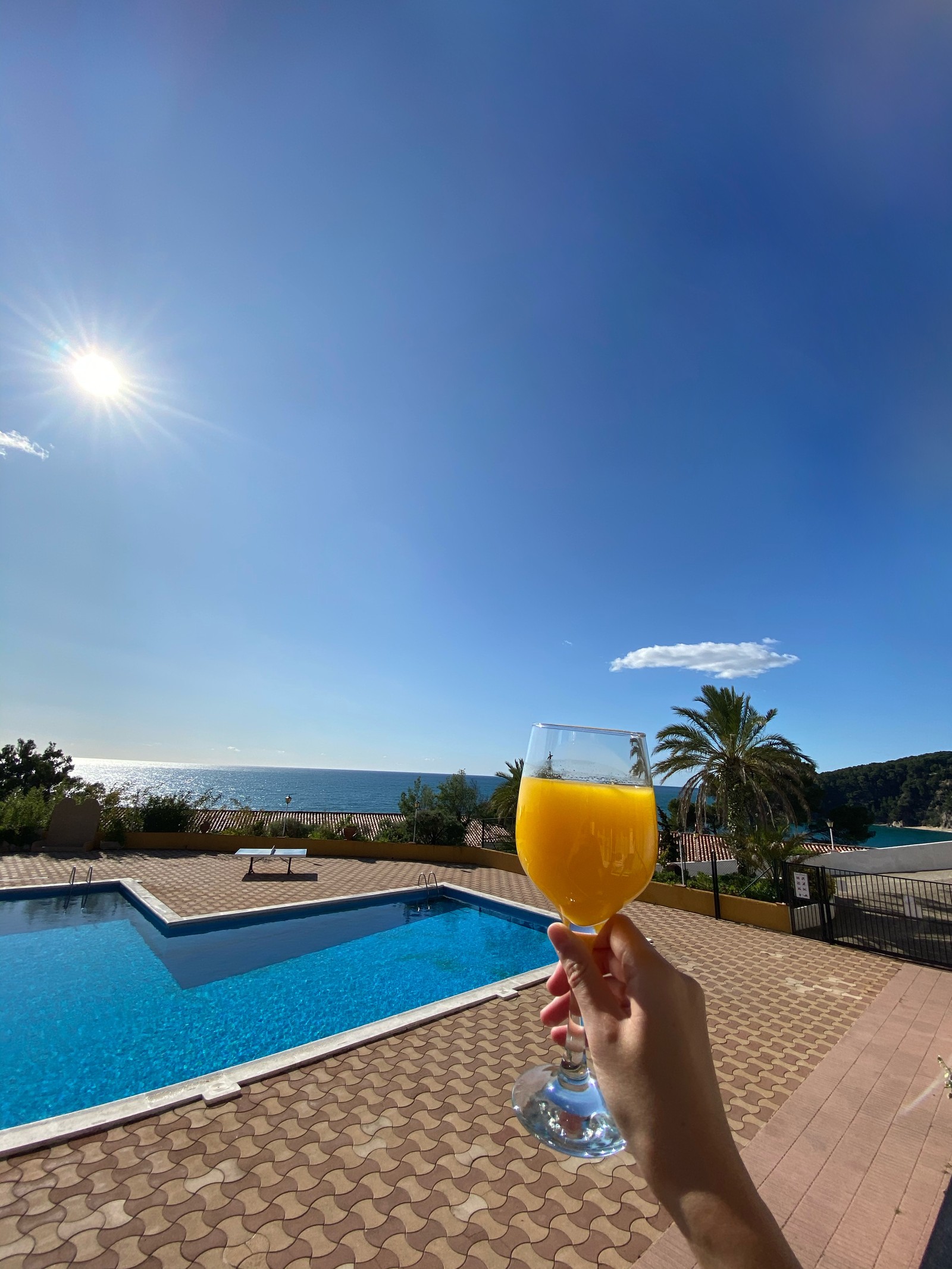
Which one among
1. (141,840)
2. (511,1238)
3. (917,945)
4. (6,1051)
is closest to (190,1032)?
(6,1051)

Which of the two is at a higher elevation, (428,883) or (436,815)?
(436,815)

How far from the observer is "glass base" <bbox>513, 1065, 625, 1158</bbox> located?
1168 millimetres

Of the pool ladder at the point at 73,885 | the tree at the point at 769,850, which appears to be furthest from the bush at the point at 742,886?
the pool ladder at the point at 73,885

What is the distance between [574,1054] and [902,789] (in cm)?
5688

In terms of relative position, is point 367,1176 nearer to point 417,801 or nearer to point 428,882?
point 428,882

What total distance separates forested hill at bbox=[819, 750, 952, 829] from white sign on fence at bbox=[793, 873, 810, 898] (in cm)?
3653

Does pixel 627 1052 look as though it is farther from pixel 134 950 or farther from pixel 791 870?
pixel 791 870

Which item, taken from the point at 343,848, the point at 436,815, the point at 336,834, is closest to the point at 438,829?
the point at 436,815

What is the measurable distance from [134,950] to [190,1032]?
3.44m

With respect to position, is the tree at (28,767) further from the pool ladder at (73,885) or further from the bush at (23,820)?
the pool ladder at (73,885)

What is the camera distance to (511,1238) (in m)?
2.95

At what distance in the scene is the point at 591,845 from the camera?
1.20m

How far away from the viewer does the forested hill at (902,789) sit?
42.1m

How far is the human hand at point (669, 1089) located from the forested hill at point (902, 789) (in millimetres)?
48123
